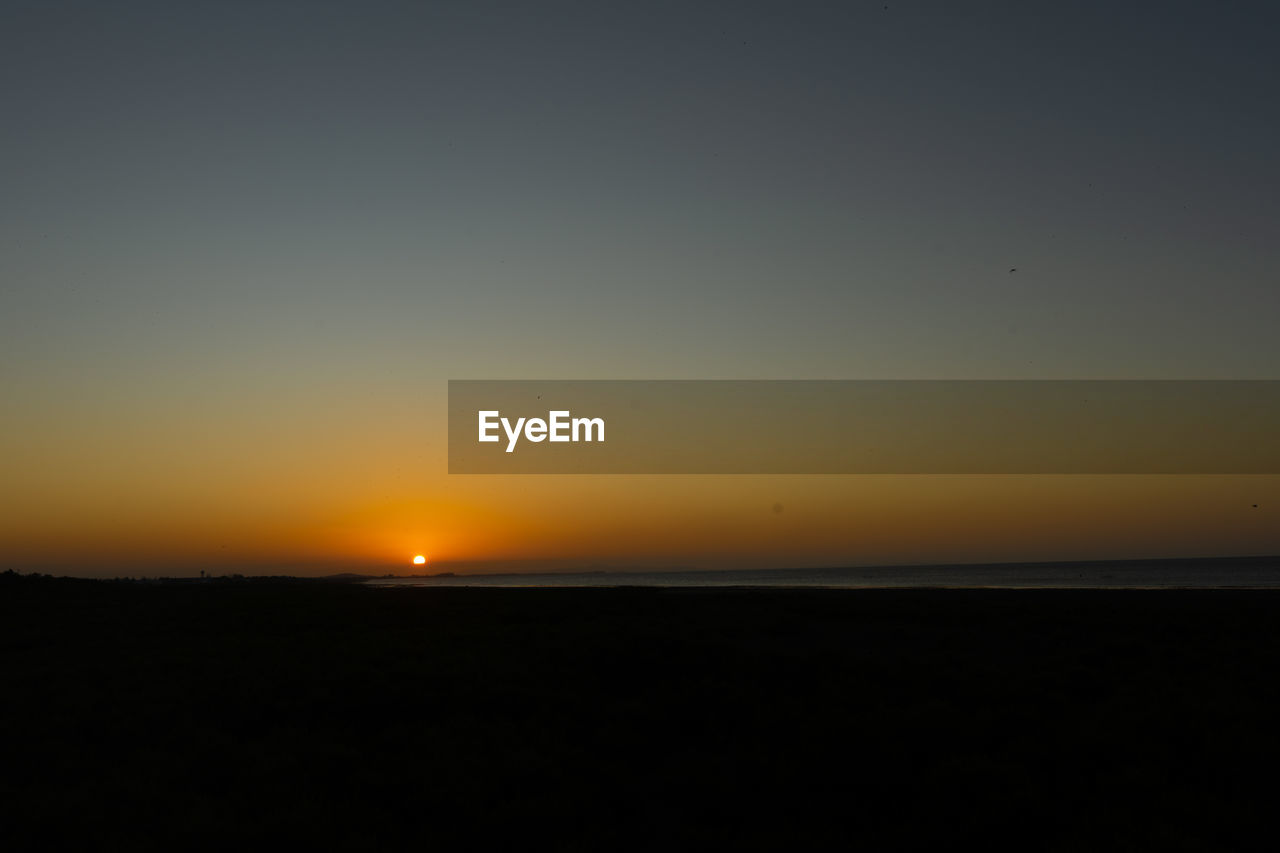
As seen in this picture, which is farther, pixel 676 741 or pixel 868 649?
pixel 868 649

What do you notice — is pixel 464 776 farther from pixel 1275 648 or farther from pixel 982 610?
pixel 982 610

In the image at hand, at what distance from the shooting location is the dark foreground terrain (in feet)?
34.7

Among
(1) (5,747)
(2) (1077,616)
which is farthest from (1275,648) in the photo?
(1) (5,747)

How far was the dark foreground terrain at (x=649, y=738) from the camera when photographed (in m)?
10.6

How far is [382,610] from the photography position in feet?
120

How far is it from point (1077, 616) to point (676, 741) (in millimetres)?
22077

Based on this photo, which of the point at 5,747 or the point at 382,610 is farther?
the point at 382,610

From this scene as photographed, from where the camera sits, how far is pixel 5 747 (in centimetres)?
1402

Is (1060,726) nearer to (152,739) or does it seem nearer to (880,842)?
(880,842)

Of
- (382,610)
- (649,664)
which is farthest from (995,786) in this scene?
(382,610)

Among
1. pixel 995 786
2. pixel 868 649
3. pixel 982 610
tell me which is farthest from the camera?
pixel 982 610

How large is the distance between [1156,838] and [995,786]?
2.19 meters

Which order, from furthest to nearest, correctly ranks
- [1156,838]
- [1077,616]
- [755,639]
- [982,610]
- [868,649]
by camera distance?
[982,610]
[1077,616]
[755,639]
[868,649]
[1156,838]

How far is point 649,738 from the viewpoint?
14.7 metres
